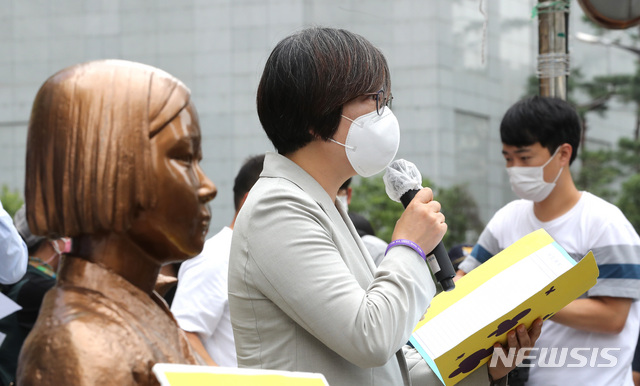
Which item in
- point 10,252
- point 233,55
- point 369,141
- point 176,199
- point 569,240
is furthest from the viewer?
point 233,55

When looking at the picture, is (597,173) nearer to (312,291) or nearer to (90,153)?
(312,291)

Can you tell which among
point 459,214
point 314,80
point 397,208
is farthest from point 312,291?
point 459,214

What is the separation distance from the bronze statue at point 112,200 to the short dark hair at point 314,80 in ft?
1.78

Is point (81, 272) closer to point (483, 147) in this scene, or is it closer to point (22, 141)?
point (22, 141)

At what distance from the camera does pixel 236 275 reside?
6.51 feet

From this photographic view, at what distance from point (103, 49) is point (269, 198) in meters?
31.5

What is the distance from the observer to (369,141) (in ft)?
6.83

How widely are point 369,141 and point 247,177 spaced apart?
2296mm

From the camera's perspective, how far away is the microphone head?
2.17m

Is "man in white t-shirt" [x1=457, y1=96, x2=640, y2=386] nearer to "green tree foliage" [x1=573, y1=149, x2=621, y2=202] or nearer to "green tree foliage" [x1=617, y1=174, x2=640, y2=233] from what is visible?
"green tree foliage" [x1=617, y1=174, x2=640, y2=233]

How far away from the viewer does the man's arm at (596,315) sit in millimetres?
3434

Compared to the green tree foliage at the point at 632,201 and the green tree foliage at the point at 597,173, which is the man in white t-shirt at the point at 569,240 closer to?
the green tree foliage at the point at 632,201

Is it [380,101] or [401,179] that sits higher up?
[380,101]

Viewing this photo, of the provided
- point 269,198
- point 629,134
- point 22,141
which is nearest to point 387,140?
point 269,198
